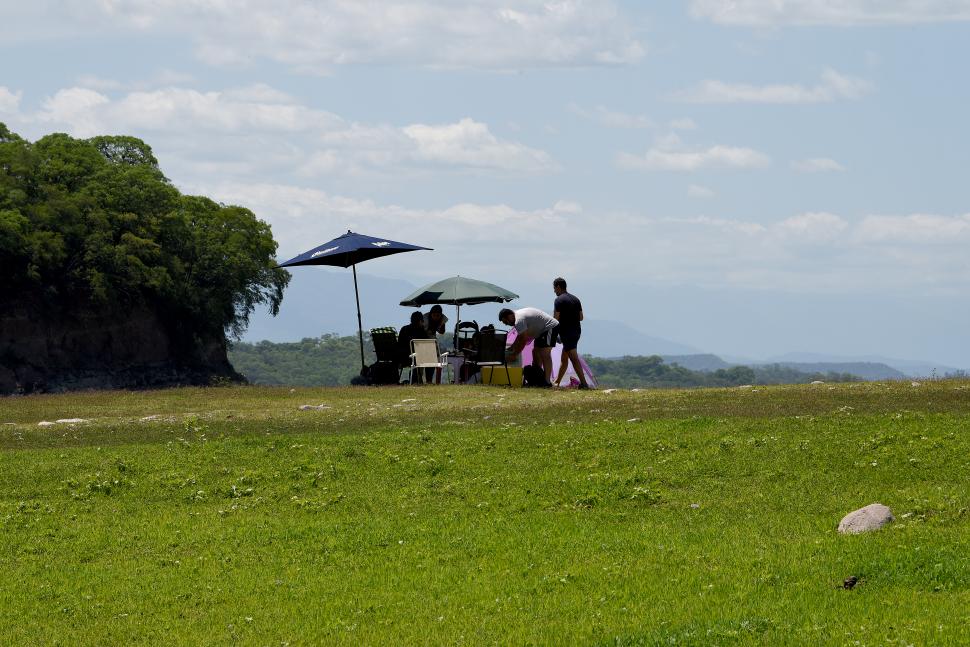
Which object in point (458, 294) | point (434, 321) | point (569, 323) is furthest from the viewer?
point (458, 294)

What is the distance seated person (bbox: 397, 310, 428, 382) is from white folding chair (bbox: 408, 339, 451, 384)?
25 cm

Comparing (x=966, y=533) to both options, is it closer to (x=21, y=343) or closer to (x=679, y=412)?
(x=679, y=412)

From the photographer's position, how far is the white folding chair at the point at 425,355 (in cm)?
3077

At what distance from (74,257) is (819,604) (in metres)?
64.3

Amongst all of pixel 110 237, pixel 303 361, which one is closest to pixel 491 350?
pixel 110 237

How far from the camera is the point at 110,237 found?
6781 cm

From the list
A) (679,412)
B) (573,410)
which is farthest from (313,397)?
(679,412)

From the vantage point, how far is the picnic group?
26.6 meters

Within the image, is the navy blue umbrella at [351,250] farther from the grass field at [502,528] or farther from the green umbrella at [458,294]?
the grass field at [502,528]

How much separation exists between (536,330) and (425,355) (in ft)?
13.9

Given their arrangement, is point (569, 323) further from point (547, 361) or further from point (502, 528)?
point (502, 528)

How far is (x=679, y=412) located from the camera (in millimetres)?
19391

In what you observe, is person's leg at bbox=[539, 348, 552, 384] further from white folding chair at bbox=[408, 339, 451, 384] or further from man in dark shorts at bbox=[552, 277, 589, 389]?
white folding chair at bbox=[408, 339, 451, 384]

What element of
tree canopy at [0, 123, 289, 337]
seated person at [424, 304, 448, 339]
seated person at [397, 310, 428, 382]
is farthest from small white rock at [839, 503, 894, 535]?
tree canopy at [0, 123, 289, 337]
